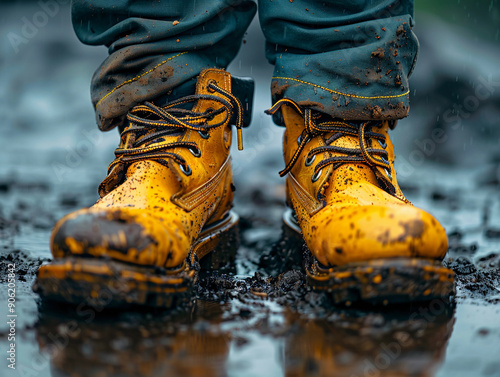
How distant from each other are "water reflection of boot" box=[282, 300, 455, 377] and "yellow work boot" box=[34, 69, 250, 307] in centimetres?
35

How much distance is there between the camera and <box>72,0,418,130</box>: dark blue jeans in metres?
1.56

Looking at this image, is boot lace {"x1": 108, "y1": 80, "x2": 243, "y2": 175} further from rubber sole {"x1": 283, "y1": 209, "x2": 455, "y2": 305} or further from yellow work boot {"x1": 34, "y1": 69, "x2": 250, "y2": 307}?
rubber sole {"x1": 283, "y1": 209, "x2": 455, "y2": 305}

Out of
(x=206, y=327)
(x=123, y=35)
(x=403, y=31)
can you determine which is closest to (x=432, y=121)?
(x=403, y=31)

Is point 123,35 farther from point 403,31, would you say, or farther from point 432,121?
point 432,121

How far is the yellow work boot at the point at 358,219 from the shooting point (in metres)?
1.13

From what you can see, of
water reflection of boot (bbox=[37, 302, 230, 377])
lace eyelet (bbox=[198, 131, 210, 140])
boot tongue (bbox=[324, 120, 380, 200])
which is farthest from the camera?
lace eyelet (bbox=[198, 131, 210, 140])

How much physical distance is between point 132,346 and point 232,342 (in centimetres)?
21

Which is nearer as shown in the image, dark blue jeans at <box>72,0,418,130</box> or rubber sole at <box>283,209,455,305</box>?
rubber sole at <box>283,209,455,305</box>

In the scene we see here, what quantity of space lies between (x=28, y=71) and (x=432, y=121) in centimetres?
421

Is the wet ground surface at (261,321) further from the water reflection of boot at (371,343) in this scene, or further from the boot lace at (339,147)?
the boot lace at (339,147)

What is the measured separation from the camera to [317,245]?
4.20ft

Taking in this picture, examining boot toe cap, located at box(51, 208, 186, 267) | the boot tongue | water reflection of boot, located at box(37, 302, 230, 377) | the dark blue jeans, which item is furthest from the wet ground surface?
the dark blue jeans

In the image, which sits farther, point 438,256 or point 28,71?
point 28,71

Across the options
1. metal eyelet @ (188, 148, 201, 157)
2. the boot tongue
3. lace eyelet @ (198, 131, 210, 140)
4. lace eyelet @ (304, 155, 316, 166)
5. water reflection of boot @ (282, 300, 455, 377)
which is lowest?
water reflection of boot @ (282, 300, 455, 377)
